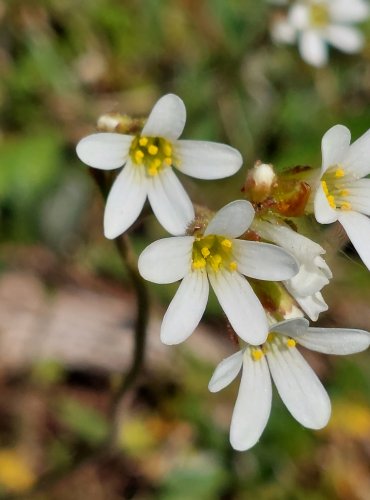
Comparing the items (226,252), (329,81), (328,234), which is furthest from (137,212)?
(329,81)

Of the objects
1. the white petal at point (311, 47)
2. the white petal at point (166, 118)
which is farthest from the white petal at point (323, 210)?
the white petal at point (311, 47)

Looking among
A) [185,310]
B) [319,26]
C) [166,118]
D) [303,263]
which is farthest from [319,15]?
[185,310]

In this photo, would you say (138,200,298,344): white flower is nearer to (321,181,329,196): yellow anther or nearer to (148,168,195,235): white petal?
(148,168,195,235): white petal

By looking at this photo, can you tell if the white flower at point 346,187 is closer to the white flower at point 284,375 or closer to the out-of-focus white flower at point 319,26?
the white flower at point 284,375

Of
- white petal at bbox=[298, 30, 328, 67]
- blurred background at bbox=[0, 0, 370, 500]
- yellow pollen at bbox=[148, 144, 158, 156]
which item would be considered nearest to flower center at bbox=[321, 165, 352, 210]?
yellow pollen at bbox=[148, 144, 158, 156]

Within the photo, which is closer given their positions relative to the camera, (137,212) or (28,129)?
(137,212)

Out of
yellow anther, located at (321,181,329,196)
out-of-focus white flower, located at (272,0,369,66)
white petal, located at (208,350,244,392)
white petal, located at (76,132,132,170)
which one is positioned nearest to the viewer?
white petal, located at (208,350,244,392)

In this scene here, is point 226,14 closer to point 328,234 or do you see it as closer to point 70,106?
point 70,106
